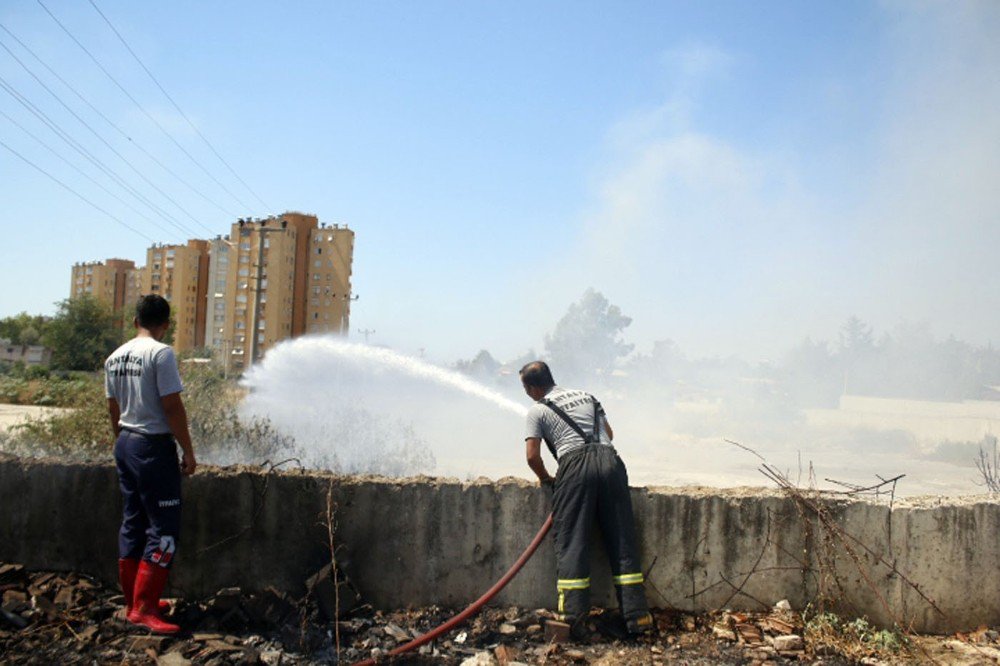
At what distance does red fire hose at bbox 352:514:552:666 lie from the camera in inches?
143

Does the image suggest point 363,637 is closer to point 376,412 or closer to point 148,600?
point 148,600

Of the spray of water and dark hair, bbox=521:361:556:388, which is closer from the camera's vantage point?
dark hair, bbox=521:361:556:388

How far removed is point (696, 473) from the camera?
72.9 ft

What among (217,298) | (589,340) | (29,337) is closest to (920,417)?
(589,340)

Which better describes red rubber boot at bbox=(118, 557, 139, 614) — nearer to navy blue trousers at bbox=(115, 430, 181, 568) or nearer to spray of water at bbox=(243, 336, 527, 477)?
navy blue trousers at bbox=(115, 430, 181, 568)

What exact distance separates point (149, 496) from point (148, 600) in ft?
1.86

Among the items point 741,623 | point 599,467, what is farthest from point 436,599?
point 741,623

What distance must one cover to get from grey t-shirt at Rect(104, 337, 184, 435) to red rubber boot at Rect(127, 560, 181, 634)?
29.5 inches

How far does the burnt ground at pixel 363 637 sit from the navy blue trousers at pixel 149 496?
1.50 ft

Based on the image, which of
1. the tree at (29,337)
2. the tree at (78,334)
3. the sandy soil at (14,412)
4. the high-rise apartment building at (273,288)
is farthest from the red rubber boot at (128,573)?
the tree at (29,337)

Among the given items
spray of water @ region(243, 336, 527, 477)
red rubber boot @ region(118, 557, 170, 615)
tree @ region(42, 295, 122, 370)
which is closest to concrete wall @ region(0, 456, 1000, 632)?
red rubber boot @ region(118, 557, 170, 615)

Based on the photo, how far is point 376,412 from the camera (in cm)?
1775

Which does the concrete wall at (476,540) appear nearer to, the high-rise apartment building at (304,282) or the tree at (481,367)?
the tree at (481,367)

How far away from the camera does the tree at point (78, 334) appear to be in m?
56.3
